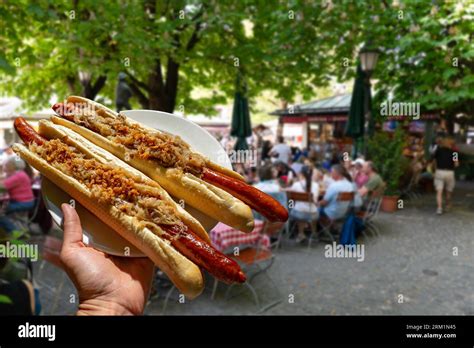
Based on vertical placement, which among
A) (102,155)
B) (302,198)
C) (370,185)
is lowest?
(302,198)

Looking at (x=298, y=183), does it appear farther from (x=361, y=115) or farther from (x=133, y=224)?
(x=133, y=224)

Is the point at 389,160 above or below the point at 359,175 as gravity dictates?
above

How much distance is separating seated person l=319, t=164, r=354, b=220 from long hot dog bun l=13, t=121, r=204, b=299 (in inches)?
251

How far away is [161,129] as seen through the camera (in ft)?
7.78

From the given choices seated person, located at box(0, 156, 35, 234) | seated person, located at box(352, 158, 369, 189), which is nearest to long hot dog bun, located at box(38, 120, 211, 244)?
seated person, located at box(0, 156, 35, 234)

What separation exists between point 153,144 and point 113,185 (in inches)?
13.1

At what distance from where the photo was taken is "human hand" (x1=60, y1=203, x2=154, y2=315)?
1.98 m

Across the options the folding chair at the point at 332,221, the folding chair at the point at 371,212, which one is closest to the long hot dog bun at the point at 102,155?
the folding chair at the point at 332,221

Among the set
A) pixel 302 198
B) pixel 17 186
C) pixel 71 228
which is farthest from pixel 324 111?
pixel 71 228

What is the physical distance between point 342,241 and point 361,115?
3.84 metres

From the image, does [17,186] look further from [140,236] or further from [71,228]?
[140,236]

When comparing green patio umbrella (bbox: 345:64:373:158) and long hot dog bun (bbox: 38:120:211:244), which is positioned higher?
green patio umbrella (bbox: 345:64:373:158)

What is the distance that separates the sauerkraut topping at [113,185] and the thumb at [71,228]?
17cm

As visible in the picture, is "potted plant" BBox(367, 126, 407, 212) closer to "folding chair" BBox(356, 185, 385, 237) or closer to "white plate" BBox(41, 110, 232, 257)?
"folding chair" BBox(356, 185, 385, 237)
